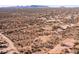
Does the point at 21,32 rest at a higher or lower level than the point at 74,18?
lower

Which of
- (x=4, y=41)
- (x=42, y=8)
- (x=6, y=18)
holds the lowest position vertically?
(x=4, y=41)

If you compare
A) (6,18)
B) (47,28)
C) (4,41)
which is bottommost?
(4,41)

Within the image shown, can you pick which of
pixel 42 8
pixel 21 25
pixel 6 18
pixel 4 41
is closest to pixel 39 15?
pixel 42 8

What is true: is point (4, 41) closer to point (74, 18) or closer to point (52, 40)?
point (52, 40)

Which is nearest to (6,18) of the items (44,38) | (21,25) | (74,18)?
(21,25)

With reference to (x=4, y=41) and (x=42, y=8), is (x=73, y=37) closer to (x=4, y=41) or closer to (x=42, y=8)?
(x=42, y=8)

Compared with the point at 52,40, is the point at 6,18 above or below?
above
